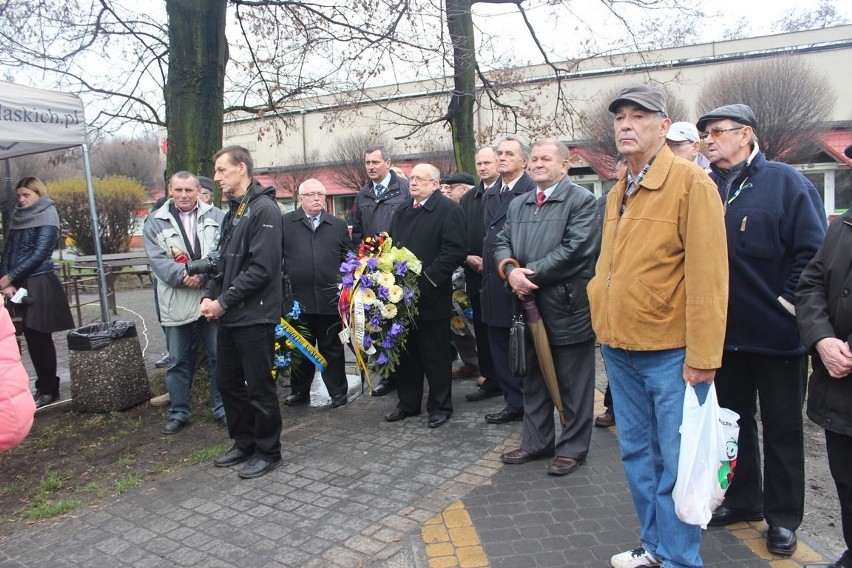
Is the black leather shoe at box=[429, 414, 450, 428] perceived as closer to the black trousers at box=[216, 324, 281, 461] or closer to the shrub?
the black trousers at box=[216, 324, 281, 461]

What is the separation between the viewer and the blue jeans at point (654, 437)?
108 inches

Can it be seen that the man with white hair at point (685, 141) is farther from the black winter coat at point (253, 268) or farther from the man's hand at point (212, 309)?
the man's hand at point (212, 309)

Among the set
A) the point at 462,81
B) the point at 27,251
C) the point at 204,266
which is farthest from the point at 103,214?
the point at 204,266

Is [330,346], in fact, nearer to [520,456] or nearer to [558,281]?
[520,456]

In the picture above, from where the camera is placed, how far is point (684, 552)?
9.01 ft

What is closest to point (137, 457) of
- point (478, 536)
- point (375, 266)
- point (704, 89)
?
point (375, 266)

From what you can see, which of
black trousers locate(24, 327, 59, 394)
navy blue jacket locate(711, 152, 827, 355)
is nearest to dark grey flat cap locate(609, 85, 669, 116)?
navy blue jacket locate(711, 152, 827, 355)

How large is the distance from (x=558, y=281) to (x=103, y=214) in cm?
1868

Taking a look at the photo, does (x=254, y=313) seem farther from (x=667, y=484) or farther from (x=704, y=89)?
(x=704, y=89)

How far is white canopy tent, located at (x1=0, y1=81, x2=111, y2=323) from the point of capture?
5.29 meters

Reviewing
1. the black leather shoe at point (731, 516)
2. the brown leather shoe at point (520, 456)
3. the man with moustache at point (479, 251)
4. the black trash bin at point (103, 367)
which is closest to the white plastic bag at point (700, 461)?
the black leather shoe at point (731, 516)

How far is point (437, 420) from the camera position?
525 cm

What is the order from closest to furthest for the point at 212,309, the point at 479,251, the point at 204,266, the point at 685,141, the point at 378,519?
the point at 378,519 < the point at 212,309 < the point at 685,141 < the point at 204,266 < the point at 479,251

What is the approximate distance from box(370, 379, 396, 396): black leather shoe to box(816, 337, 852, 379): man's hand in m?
4.32
